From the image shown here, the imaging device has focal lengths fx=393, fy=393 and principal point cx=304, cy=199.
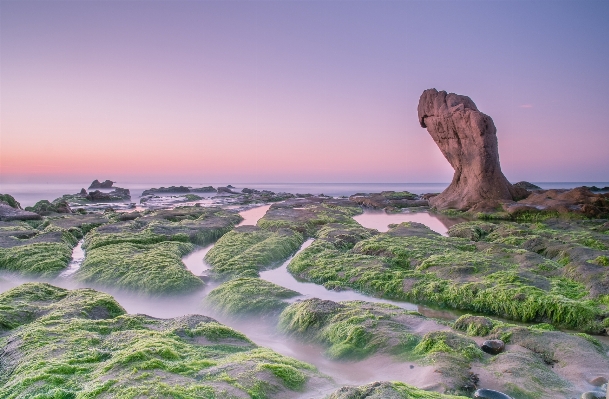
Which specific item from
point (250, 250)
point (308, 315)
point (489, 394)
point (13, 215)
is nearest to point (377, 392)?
point (489, 394)

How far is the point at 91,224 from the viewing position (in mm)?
17922

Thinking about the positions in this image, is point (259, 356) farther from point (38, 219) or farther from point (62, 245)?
point (38, 219)

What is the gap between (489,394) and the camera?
12.8 ft

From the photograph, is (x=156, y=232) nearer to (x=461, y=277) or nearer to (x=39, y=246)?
(x=39, y=246)

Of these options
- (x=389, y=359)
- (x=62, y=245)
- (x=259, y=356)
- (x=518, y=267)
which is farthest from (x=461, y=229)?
(x=62, y=245)

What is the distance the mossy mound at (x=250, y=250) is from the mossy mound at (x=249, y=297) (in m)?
1.54

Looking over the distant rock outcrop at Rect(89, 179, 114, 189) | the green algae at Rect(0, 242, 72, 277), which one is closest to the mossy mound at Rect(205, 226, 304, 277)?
the green algae at Rect(0, 242, 72, 277)

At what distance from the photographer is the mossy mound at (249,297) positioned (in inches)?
287

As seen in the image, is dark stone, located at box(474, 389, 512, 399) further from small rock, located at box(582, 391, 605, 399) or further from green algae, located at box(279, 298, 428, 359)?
green algae, located at box(279, 298, 428, 359)

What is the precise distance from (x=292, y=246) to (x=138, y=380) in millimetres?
10208

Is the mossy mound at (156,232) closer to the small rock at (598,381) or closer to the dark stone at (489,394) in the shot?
the dark stone at (489,394)

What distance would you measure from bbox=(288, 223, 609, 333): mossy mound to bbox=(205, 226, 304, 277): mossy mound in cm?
102

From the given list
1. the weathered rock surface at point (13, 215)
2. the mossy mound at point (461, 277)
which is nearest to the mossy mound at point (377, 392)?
the mossy mound at point (461, 277)

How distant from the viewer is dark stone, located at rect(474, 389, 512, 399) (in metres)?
3.84
